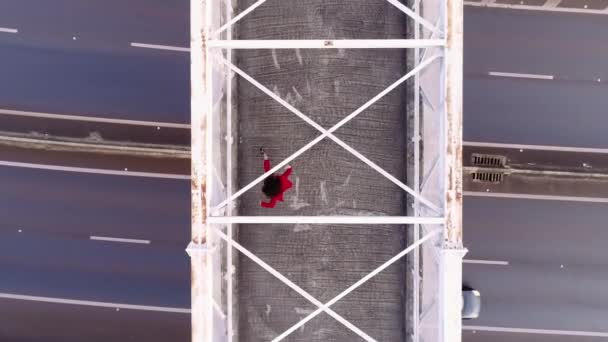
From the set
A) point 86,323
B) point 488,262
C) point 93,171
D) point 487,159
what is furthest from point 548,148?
point 86,323

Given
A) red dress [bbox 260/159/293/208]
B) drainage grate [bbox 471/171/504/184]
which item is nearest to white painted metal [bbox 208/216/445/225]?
red dress [bbox 260/159/293/208]

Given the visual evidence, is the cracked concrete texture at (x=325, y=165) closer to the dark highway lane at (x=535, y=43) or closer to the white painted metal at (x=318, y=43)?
the white painted metal at (x=318, y=43)

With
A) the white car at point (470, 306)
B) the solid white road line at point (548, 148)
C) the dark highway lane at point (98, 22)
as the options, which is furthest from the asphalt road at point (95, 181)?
the solid white road line at point (548, 148)

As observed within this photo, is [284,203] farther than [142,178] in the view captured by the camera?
No

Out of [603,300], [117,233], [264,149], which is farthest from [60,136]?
[603,300]

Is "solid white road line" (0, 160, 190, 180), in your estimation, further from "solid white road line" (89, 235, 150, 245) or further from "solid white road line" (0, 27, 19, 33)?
"solid white road line" (0, 27, 19, 33)

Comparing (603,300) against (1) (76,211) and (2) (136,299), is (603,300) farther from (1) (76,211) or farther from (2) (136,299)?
(1) (76,211)
